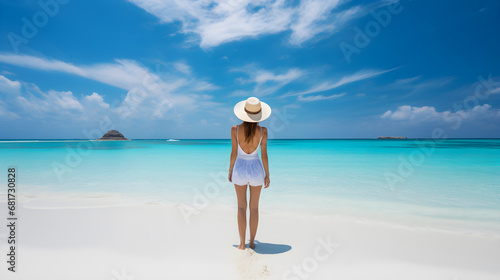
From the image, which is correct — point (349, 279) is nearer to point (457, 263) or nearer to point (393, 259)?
point (393, 259)

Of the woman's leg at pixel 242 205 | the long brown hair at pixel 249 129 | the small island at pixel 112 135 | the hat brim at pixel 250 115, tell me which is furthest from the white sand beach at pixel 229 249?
the small island at pixel 112 135

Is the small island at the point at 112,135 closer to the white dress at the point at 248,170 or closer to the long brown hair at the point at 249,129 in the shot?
the white dress at the point at 248,170

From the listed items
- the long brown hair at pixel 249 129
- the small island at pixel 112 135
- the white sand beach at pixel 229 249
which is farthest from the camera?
the small island at pixel 112 135

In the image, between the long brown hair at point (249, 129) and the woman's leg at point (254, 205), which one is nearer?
the long brown hair at point (249, 129)

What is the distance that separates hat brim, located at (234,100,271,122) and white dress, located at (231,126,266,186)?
1.05 ft

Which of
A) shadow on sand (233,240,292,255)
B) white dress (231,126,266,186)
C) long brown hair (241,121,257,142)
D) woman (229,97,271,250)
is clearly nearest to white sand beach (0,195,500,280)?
shadow on sand (233,240,292,255)

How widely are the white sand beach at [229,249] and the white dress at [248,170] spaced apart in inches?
38.5

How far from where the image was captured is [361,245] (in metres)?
3.43

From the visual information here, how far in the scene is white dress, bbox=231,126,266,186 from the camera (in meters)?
3.02

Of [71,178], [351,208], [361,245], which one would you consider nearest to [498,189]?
[351,208]

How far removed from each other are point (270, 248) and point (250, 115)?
1.90 m

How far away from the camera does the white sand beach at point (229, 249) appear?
2.71 metres

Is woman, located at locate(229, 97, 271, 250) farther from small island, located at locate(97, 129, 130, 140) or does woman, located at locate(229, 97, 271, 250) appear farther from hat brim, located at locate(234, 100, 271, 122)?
small island, located at locate(97, 129, 130, 140)

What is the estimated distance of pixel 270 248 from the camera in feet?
10.8
